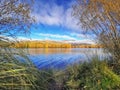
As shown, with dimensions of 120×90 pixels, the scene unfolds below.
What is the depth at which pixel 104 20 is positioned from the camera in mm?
9211

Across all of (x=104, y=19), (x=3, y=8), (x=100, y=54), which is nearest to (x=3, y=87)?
(x=3, y=8)

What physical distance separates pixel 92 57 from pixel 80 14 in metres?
1.79

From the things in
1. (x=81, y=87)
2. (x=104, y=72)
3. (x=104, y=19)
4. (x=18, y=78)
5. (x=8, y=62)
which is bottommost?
(x=81, y=87)

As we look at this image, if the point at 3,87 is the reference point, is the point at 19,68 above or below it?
above

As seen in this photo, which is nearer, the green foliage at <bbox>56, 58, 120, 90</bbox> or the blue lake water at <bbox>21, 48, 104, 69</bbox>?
the blue lake water at <bbox>21, 48, 104, 69</bbox>

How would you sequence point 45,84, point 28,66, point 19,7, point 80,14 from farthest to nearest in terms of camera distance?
1. point 80,14
2. point 19,7
3. point 45,84
4. point 28,66

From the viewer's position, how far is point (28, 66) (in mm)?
3629

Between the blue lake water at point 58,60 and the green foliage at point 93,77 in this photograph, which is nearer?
the blue lake water at point 58,60

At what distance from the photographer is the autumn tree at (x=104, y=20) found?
351 inches

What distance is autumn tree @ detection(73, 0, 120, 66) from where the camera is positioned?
8.91 meters

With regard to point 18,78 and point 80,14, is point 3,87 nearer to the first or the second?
point 18,78

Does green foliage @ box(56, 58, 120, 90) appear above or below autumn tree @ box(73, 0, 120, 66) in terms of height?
below

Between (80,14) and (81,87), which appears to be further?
(80,14)

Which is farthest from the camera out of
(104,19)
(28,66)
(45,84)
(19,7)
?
(104,19)
